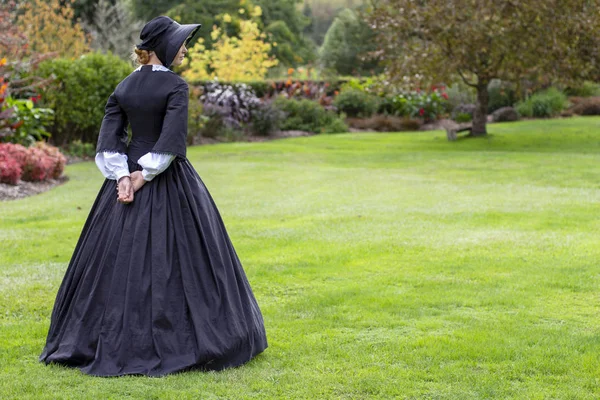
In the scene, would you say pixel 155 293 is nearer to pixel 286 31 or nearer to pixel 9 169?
pixel 9 169

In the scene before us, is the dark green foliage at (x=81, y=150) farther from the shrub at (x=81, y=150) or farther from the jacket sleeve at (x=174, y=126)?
the jacket sleeve at (x=174, y=126)

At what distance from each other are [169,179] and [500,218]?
5.87 meters

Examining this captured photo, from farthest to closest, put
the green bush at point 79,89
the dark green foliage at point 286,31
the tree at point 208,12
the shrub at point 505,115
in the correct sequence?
the dark green foliage at point 286,31 < the tree at point 208,12 < the shrub at point 505,115 < the green bush at point 79,89

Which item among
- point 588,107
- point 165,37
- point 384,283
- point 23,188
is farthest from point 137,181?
point 588,107

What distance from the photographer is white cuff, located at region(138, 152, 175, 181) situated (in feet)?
14.5

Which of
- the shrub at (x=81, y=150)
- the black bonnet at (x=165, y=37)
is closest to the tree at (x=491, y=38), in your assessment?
the shrub at (x=81, y=150)

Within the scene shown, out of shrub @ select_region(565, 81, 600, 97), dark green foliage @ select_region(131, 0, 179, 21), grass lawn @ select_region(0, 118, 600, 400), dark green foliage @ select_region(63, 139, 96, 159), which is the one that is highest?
dark green foliage @ select_region(131, 0, 179, 21)

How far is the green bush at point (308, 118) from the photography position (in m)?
23.6

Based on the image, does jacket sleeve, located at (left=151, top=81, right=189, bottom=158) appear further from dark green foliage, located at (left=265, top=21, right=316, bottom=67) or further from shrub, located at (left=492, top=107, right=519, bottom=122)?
dark green foliage, located at (left=265, top=21, right=316, bottom=67)

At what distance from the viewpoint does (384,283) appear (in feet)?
21.9

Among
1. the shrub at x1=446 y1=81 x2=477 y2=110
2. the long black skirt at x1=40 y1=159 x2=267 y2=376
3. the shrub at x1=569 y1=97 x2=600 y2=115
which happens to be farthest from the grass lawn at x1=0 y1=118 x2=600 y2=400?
the shrub at x1=569 y1=97 x2=600 y2=115

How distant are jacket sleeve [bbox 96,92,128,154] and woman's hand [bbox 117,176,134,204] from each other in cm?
21

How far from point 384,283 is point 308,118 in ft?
58.0

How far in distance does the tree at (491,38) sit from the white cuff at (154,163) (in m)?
13.3
